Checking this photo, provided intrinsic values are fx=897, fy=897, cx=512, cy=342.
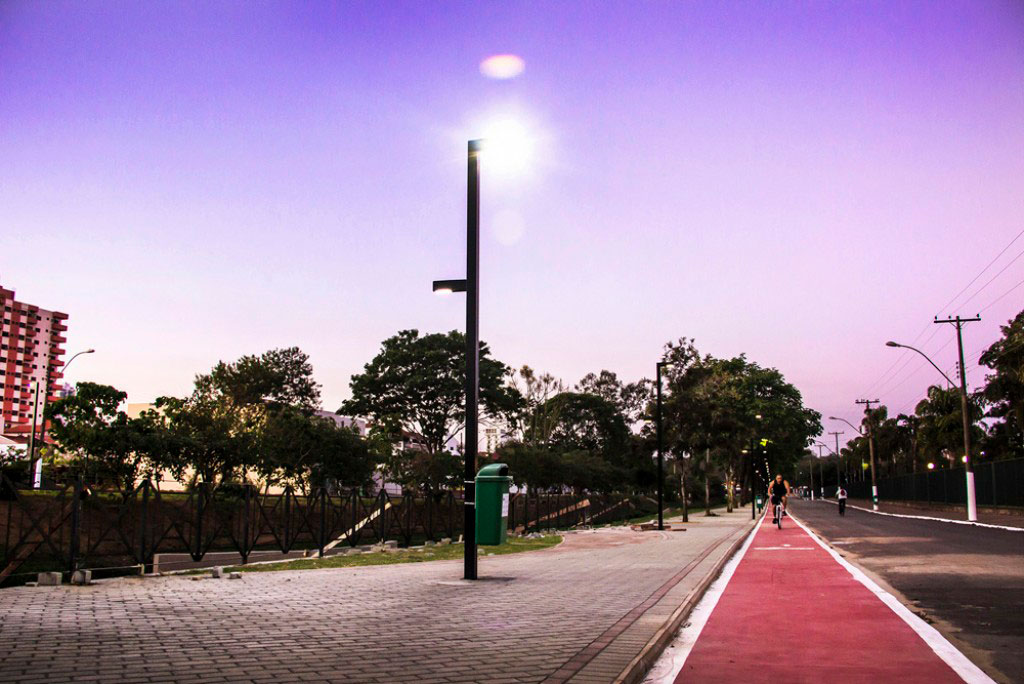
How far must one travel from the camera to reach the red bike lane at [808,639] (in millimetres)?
6348

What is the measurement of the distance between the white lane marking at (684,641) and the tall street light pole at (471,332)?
10.2 feet

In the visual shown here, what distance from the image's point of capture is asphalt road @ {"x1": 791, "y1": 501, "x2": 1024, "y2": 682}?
734cm

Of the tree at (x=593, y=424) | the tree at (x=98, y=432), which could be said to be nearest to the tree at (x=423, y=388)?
the tree at (x=593, y=424)

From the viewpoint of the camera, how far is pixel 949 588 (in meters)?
11.7

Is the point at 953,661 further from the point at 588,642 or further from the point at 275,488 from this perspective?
the point at 275,488

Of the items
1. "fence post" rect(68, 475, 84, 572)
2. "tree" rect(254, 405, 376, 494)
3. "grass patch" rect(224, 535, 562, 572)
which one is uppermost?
"tree" rect(254, 405, 376, 494)

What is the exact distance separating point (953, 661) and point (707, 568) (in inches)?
300

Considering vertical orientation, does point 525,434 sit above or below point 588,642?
above

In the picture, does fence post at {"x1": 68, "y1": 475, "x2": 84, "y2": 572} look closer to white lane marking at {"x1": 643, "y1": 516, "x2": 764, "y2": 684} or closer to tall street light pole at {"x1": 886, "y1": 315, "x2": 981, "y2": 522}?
white lane marking at {"x1": 643, "y1": 516, "x2": 764, "y2": 684}

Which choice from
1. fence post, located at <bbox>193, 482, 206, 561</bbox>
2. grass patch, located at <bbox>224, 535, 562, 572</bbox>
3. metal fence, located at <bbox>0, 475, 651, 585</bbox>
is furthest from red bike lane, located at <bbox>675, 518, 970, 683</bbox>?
fence post, located at <bbox>193, 482, 206, 561</bbox>

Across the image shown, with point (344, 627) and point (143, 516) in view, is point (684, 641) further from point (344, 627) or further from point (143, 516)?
point (143, 516)

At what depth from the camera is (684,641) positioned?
7.73 meters

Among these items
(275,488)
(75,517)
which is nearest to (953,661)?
(75,517)

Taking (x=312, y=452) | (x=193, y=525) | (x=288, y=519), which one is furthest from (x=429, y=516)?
(x=312, y=452)
